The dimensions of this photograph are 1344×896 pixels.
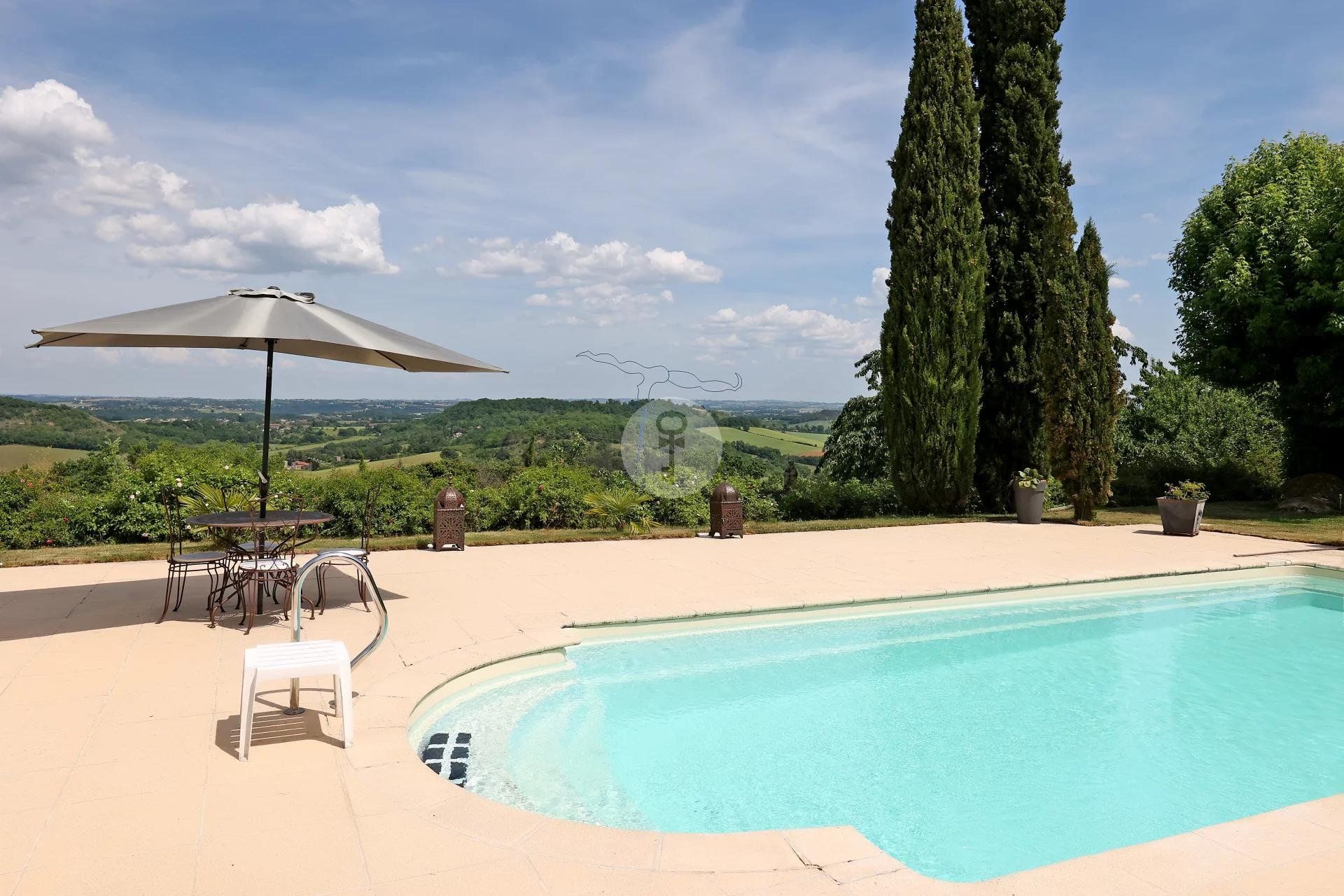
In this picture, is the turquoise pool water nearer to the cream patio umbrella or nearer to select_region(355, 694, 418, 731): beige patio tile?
select_region(355, 694, 418, 731): beige patio tile

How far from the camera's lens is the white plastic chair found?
139 inches

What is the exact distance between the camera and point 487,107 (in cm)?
1439

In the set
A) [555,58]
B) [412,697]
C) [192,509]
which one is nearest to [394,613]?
[412,697]

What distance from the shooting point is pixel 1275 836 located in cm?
306

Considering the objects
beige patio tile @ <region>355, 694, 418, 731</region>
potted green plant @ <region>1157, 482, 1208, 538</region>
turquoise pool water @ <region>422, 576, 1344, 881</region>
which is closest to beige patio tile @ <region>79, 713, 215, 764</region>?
beige patio tile @ <region>355, 694, 418, 731</region>

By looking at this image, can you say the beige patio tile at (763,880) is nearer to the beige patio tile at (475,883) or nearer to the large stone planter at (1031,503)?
the beige patio tile at (475,883)

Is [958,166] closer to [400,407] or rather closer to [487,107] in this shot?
[487,107]

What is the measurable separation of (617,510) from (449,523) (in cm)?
291

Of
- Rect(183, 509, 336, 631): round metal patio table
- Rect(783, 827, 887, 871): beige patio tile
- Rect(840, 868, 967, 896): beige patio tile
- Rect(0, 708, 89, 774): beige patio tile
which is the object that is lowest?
Rect(0, 708, 89, 774): beige patio tile

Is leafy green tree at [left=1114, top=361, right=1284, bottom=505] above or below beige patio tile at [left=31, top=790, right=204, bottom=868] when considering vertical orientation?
above

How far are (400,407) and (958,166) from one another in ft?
85.5

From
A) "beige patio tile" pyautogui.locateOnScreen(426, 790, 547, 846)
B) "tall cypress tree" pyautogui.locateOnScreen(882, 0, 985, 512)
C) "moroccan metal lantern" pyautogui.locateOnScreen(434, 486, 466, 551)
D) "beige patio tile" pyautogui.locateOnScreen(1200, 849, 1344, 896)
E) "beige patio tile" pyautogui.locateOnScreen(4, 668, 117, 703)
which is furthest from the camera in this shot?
"tall cypress tree" pyautogui.locateOnScreen(882, 0, 985, 512)
